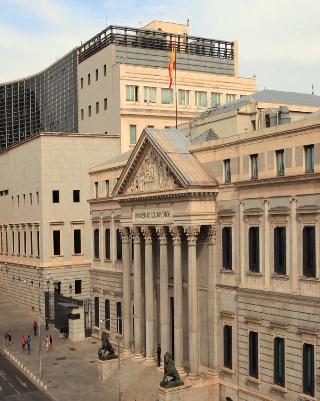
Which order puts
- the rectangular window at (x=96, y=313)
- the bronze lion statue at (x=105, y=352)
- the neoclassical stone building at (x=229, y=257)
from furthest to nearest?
the rectangular window at (x=96, y=313) → the bronze lion statue at (x=105, y=352) → the neoclassical stone building at (x=229, y=257)

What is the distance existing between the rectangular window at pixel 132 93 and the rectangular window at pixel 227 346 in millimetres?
48555

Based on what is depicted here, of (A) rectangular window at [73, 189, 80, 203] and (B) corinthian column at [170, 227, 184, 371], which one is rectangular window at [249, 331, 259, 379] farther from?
(A) rectangular window at [73, 189, 80, 203]

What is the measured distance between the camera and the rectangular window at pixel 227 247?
1903 inches

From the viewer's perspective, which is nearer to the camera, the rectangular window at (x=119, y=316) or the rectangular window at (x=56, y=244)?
the rectangular window at (x=119, y=316)

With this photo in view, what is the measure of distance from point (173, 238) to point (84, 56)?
57862mm

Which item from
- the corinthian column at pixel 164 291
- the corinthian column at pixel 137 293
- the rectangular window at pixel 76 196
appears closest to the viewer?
the corinthian column at pixel 164 291

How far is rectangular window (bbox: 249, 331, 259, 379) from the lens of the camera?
45188mm

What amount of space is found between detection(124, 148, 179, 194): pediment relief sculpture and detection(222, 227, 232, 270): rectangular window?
5.50 meters

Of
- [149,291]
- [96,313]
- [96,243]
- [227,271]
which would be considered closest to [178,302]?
[149,291]

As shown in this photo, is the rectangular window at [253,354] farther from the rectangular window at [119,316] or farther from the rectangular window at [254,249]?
the rectangular window at [119,316]

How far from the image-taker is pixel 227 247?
1914 inches

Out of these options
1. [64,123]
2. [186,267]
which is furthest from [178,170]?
[64,123]

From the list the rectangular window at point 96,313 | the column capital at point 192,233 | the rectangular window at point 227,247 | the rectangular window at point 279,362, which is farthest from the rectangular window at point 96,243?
the rectangular window at point 279,362

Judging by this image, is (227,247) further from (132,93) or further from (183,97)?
(183,97)
